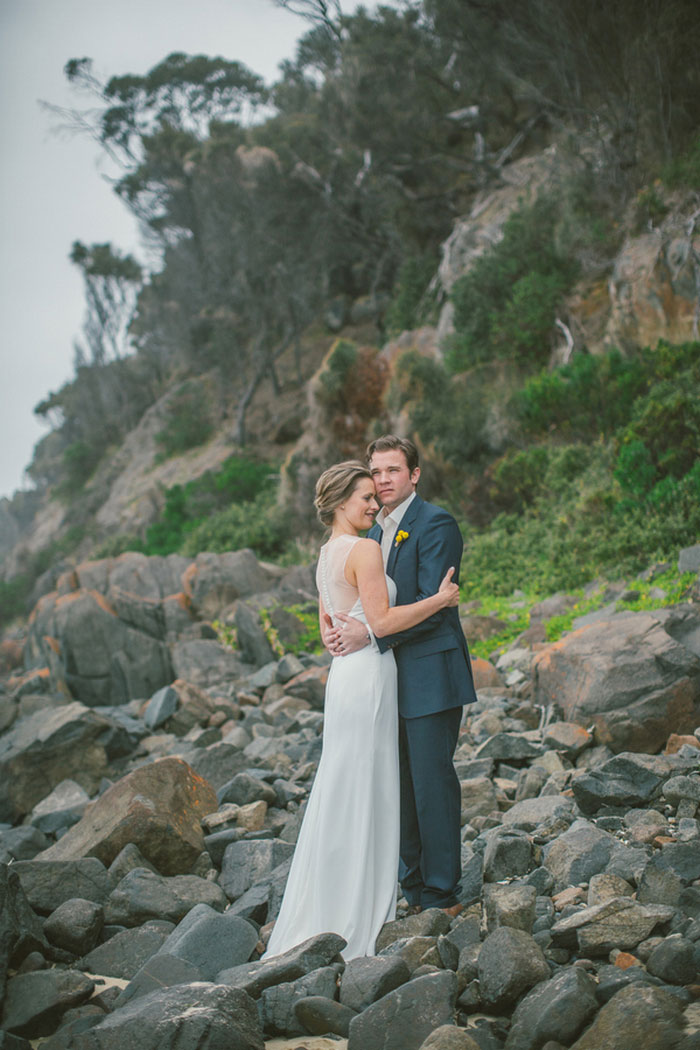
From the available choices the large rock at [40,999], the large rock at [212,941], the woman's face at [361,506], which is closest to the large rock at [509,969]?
the large rock at [212,941]

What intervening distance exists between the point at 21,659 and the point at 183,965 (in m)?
16.0

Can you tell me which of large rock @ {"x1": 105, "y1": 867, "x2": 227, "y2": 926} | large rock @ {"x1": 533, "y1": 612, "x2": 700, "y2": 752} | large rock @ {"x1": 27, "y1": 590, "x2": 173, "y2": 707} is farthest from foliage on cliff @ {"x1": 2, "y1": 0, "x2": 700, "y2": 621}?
large rock @ {"x1": 105, "y1": 867, "x2": 227, "y2": 926}

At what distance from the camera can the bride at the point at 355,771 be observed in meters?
3.54

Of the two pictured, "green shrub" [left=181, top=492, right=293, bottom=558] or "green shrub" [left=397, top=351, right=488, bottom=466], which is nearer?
"green shrub" [left=397, top=351, right=488, bottom=466]

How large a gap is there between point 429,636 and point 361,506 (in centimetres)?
68

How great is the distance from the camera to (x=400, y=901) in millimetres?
4051

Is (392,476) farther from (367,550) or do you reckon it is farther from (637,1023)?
(637,1023)

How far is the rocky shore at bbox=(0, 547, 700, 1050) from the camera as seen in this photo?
273 cm

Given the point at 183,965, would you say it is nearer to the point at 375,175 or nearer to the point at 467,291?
the point at 467,291

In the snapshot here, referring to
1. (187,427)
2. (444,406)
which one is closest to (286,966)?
(444,406)

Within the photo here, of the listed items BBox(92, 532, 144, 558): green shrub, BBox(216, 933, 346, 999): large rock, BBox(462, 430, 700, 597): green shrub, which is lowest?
BBox(216, 933, 346, 999): large rock

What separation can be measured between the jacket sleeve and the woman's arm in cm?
8

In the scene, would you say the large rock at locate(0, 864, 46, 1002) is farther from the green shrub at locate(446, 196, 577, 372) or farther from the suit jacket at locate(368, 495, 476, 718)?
the green shrub at locate(446, 196, 577, 372)

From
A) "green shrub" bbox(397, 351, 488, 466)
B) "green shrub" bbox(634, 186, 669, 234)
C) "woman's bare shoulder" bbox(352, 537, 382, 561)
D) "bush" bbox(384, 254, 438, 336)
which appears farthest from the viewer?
"bush" bbox(384, 254, 438, 336)
